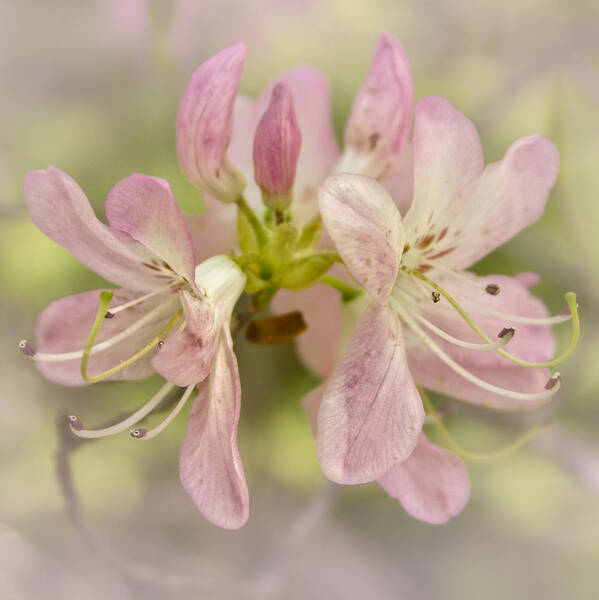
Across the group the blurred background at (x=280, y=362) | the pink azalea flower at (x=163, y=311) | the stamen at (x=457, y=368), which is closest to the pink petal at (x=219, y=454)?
the pink azalea flower at (x=163, y=311)

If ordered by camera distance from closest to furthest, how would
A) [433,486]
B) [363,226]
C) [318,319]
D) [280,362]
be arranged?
[363,226], [433,486], [318,319], [280,362]

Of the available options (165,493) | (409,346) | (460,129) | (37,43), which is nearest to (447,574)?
(165,493)

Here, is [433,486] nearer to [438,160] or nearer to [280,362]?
[438,160]

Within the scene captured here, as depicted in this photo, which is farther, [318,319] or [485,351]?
[318,319]

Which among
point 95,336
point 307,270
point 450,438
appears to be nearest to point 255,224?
point 307,270

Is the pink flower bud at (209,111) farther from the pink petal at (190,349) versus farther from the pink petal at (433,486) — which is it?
the pink petal at (433,486)

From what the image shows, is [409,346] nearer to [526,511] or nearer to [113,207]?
[113,207]

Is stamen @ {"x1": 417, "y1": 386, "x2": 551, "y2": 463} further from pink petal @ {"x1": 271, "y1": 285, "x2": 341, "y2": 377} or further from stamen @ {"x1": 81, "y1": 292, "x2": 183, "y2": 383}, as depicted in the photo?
stamen @ {"x1": 81, "y1": 292, "x2": 183, "y2": 383}
